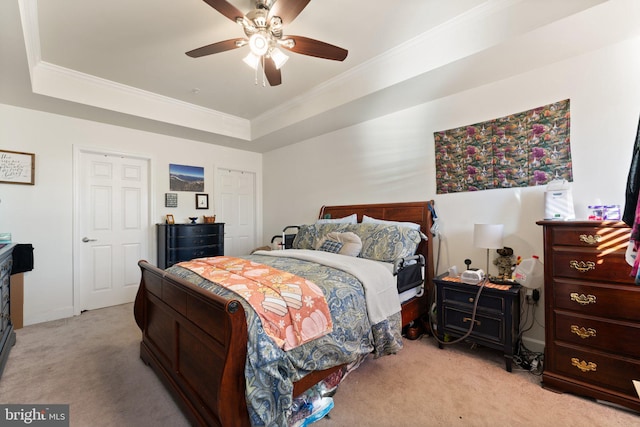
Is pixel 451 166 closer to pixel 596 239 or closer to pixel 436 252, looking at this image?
pixel 436 252

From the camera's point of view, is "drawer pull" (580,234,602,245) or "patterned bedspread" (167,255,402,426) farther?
"drawer pull" (580,234,602,245)

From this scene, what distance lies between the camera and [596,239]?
1839 millimetres

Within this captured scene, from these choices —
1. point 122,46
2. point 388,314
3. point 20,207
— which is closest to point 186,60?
point 122,46

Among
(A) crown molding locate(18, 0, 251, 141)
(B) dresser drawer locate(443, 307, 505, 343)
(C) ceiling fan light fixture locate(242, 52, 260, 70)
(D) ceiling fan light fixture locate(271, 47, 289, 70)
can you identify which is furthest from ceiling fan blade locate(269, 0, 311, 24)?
(B) dresser drawer locate(443, 307, 505, 343)

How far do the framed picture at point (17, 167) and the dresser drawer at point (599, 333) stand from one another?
5.37 metres

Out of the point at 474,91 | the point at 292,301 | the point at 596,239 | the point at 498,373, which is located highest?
the point at 474,91

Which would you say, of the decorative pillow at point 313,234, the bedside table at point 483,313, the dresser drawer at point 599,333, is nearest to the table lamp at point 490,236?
the bedside table at point 483,313

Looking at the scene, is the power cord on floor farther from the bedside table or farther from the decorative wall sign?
the decorative wall sign

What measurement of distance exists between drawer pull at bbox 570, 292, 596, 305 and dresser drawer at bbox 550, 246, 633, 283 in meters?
0.12

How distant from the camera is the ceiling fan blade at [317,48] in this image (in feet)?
6.88

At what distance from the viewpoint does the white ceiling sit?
2.08m

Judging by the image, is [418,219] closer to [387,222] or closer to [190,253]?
[387,222]

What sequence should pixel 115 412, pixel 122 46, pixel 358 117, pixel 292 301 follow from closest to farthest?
pixel 292 301
pixel 115 412
pixel 122 46
pixel 358 117

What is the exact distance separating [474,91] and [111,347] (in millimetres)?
4377
